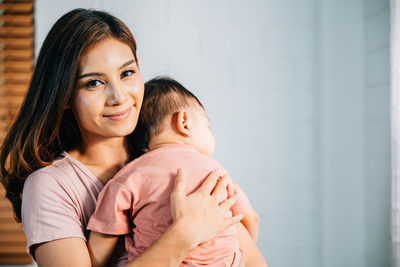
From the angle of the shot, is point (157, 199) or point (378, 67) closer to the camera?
point (157, 199)

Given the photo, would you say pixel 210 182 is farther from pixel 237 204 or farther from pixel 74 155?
pixel 74 155

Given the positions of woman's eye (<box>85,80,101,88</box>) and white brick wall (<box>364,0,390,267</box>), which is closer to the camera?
woman's eye (<box>85,80,101,88</box>)

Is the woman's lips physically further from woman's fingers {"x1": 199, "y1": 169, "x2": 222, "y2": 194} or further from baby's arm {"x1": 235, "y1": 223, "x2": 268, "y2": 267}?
baby's arm {"x1": 235, "y1": 223, "x2": 268, "y2": 267}

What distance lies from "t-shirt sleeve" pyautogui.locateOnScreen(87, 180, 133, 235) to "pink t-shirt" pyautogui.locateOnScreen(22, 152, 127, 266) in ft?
0.25

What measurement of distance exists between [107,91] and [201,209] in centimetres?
41

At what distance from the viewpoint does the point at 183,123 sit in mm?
1064

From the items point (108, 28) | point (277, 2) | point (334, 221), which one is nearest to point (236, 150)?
point (334, 221)

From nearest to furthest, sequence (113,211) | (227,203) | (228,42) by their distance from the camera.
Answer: (113,211)
(227,203)
(228,42)

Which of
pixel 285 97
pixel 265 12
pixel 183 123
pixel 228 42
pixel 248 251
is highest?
pixel 265 12

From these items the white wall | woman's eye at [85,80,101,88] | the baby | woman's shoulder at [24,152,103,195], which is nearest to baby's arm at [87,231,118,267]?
the baby

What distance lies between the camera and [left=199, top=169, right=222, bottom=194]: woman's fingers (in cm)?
90

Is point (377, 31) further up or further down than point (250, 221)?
further up

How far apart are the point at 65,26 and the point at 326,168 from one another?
4.41 feet

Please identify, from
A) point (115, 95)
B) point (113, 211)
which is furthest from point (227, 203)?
point (115, 95)
